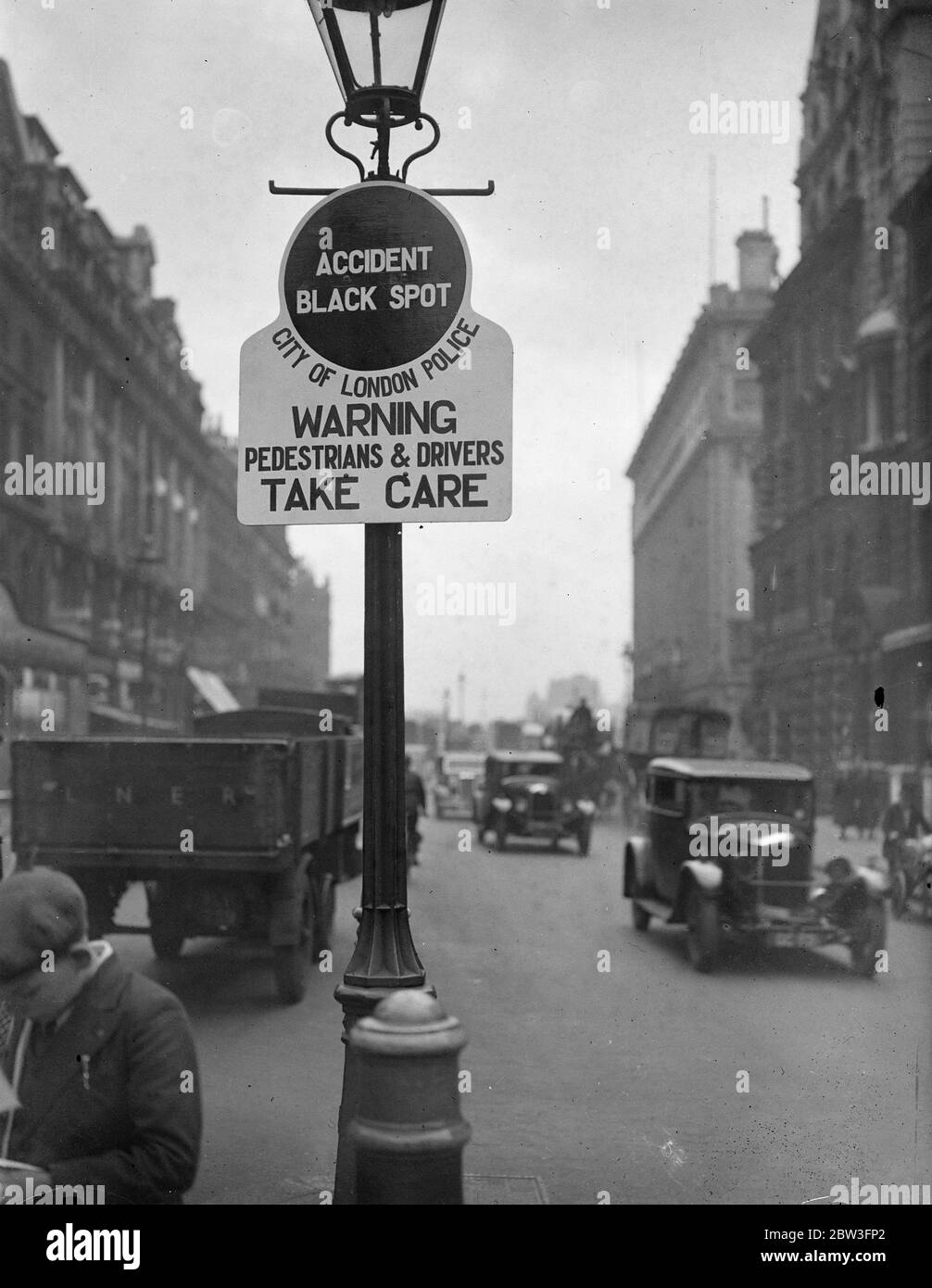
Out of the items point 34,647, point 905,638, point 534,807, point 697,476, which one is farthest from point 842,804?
point 534,807

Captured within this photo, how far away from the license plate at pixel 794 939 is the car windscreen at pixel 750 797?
4.12 feet

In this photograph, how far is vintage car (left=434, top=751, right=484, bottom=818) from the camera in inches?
1567

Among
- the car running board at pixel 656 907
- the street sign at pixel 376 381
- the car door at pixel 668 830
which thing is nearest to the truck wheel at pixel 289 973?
the car running board at pixel 656 907

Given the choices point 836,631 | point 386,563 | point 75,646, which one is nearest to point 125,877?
point 75,646

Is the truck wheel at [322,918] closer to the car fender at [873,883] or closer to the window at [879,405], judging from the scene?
the car fender at [873,883]

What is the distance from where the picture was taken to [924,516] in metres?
10.6

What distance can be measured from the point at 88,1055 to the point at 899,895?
1002 centimetres

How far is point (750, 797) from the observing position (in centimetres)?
1148

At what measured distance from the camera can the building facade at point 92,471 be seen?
846 cm

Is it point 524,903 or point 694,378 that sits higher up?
point 694,378

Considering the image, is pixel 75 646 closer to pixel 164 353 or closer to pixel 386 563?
pixel 164 353

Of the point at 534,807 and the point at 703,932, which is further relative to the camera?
the point at 534,807

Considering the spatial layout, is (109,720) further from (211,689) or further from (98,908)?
(98,908)
